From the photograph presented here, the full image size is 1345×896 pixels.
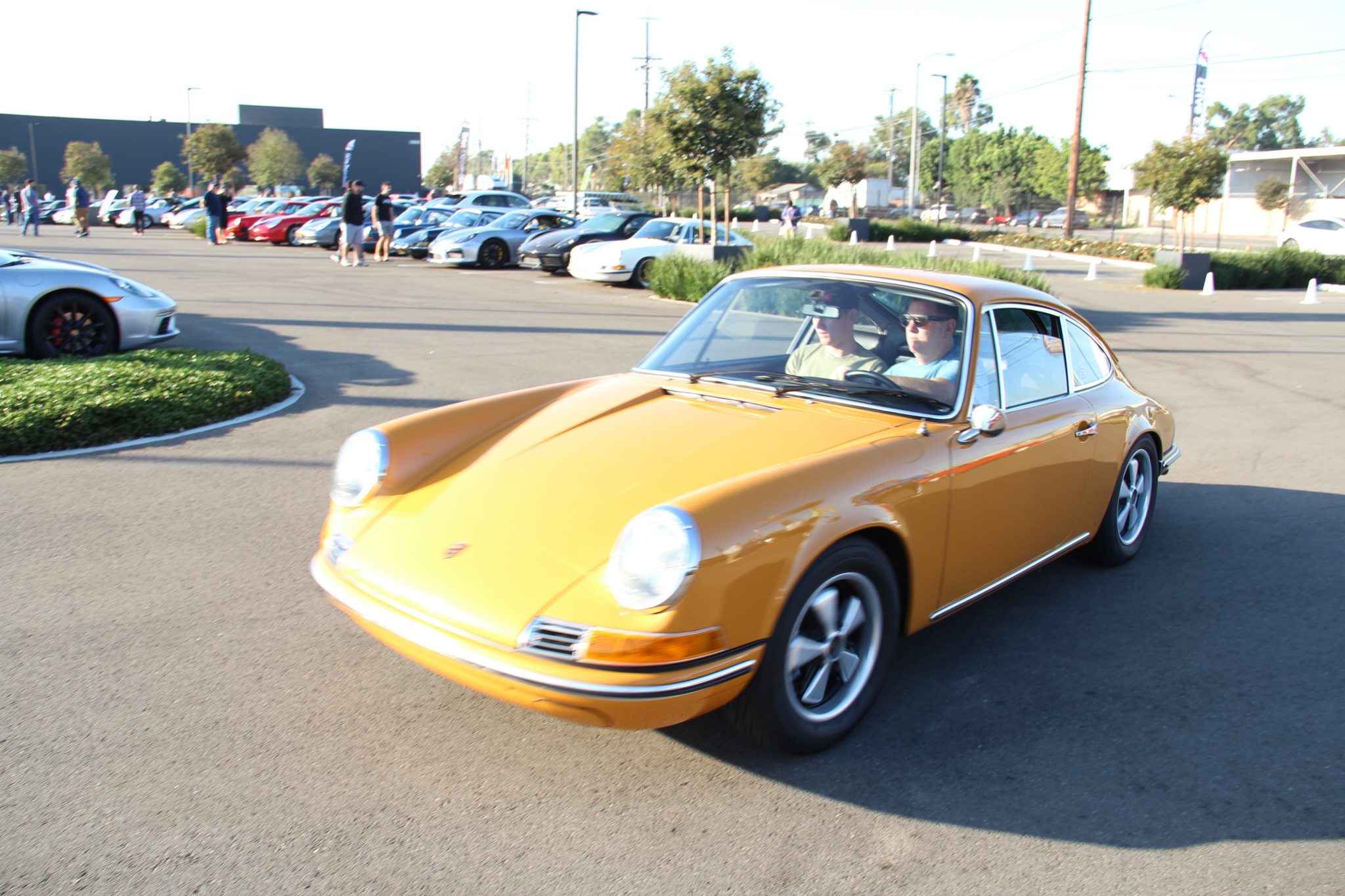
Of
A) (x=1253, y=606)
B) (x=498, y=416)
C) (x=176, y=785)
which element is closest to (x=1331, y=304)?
(x=1253, y=606)

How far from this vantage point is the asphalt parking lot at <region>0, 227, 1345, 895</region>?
112 inches

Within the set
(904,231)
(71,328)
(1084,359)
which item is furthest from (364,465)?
(904,231)

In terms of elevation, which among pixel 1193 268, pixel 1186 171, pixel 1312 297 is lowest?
pixel 1312 297

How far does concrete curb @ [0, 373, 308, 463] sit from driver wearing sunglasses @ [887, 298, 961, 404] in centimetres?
555

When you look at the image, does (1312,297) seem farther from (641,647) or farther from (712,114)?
(641,647)

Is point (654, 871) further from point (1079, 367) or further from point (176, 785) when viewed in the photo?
point (1079, 367)

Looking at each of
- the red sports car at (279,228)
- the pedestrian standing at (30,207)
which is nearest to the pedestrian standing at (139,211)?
the pedestrian standing at (30,207)

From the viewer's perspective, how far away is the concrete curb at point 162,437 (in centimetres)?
688

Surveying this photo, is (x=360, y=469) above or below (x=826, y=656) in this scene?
above

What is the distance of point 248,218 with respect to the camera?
3325cm

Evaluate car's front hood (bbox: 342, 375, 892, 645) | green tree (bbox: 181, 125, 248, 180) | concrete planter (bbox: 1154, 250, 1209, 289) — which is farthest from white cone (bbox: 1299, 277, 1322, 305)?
green tree (bbox: 181, 125, 248, 180)

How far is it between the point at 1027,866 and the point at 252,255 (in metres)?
27.8

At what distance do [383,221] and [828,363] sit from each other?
74.6 ft

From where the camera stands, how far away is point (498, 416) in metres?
4.47
